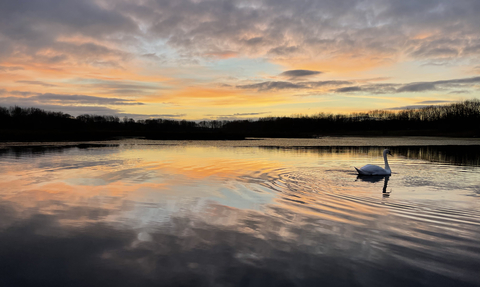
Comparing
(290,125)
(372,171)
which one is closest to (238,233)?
(372,171)

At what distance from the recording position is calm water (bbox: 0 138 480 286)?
407 centimetres

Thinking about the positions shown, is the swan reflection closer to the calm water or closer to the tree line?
the calm water

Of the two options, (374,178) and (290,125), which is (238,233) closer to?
(374,178)

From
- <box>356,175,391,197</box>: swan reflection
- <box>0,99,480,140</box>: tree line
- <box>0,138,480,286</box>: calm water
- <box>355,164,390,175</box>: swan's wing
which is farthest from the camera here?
<box>0,99,480,140</box>: tree line

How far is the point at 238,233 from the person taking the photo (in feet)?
18.3

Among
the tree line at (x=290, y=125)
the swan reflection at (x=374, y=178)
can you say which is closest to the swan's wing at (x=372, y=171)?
the swan reflection at (x=374, y=178)

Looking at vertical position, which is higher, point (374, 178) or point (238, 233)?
point (374, 178)

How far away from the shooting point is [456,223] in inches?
241

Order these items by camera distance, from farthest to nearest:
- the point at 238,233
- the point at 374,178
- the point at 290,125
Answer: the point at 290,125 → the point at 374,178 → the point at 238,233

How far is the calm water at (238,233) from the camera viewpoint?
4.07 m

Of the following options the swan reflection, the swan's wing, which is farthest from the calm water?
the swan's wing

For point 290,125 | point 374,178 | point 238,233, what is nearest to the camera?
point 238,233

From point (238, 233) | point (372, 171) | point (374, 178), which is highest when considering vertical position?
point (372, 171)

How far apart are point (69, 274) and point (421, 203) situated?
24.4 feet
